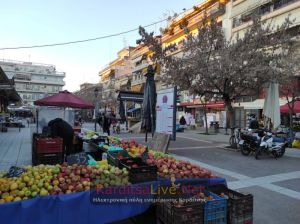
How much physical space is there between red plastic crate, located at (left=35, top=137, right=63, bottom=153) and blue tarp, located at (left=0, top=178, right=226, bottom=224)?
4783mm

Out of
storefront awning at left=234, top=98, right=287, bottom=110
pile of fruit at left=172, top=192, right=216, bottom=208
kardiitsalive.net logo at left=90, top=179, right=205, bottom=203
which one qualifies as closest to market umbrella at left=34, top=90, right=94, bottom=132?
kardiitsalive.net logo at left=90, top=179, right=205, bottom=203

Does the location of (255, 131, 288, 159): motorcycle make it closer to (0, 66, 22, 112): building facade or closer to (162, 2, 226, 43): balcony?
(0, 66, 22, 112): building facade

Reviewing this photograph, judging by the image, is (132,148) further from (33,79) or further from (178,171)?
(33,79)

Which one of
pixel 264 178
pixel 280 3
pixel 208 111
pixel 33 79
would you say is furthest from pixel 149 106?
pixel 33 79

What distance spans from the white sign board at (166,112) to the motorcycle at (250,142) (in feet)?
11.0

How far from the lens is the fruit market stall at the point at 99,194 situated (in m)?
3.67

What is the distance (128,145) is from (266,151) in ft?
21.9

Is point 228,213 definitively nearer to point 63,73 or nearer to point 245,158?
point 245,158

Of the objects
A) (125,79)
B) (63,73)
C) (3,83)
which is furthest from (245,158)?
(63,73)

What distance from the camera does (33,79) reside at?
362ft

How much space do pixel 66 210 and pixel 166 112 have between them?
8.45m

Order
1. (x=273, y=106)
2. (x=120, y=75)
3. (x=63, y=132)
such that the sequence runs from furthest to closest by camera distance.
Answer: (x=120, y=75), (x=273, y=106), (x=63, y=132)

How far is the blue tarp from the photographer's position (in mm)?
3528

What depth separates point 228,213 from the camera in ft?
13.9
